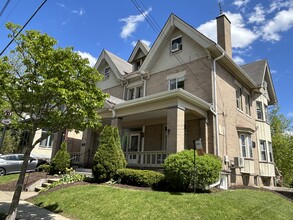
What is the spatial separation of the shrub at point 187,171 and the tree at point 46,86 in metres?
3.99

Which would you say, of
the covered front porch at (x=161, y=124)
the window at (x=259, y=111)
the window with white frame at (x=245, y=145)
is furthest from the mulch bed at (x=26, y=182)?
the window at (x=259, y=111)

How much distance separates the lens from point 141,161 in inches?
547

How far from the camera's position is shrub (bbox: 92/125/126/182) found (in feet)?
35.0

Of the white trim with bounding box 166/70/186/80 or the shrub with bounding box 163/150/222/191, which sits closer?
the shrub with bounding box 163/150/222/191

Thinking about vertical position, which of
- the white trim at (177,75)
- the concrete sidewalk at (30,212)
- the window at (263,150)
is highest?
the white trim at (177,75)

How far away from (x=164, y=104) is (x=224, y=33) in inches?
369

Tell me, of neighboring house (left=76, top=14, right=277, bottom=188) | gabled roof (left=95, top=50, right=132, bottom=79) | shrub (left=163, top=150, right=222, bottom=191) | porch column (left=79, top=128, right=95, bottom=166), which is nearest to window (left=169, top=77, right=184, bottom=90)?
neighboring house (left=76, top=14, right=277, bottom=188)

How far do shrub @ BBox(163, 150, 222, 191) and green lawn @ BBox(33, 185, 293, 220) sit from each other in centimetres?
85

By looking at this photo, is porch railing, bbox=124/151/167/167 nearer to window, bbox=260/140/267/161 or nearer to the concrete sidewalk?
the concrete sidewalk

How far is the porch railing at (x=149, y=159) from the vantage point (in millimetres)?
13039

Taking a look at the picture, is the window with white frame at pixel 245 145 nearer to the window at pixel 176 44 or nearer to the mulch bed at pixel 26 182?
the window at pixel 176 44

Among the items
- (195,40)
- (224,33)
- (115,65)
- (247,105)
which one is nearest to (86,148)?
(115,65)

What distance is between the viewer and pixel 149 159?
541 inches

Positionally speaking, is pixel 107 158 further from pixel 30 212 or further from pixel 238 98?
pixel 238 98
